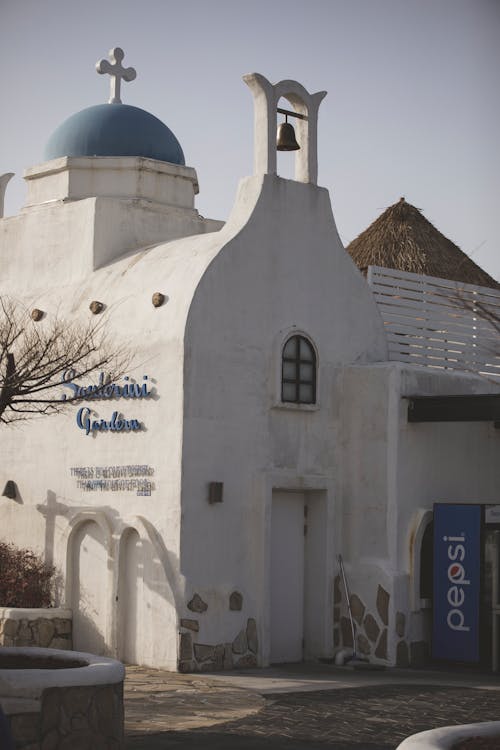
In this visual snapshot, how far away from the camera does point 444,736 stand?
26.5 ft

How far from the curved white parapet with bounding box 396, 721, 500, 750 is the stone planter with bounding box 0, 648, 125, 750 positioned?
311 cm

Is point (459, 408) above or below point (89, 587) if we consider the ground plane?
above

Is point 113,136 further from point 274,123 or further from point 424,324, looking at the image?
point 424,324

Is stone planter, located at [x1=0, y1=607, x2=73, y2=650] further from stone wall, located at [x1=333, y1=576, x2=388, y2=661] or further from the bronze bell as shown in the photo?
the bronze bell

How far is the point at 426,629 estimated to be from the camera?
18.2 meters

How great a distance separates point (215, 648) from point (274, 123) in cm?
743

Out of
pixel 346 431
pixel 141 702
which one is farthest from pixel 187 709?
pixel 346 431

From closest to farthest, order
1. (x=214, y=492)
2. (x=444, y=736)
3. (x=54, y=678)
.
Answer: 1. (x=444, y=736)
2. (x=54, y=678)
3. (x=214, y=492)

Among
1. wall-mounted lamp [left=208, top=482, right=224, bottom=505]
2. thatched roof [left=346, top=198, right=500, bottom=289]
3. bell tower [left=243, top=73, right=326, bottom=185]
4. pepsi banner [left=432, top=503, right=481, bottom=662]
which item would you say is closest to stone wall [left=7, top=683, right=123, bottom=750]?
wall-mounted lamp [left=208, top=482, right=224, bottom=505]

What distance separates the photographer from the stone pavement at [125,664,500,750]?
1202 cm

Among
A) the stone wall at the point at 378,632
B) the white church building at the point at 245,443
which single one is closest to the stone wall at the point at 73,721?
the white church building at the point at 245,443

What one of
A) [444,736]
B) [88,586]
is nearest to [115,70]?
[88,586]

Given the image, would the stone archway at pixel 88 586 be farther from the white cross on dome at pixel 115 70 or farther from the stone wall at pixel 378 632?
the white cross on dome at pixel 115 70

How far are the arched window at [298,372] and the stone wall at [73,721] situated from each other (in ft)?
26.3
